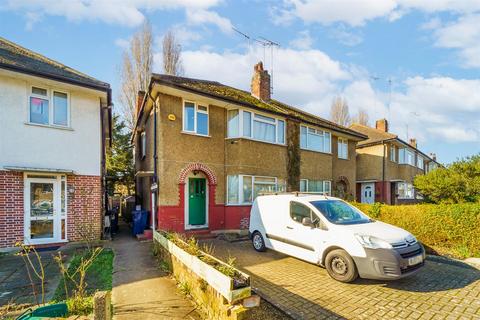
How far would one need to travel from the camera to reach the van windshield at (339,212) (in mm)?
6645

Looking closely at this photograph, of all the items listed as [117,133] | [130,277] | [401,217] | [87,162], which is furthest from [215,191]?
[117,133]

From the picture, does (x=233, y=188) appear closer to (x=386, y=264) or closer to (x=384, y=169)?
(x=386, y=264)

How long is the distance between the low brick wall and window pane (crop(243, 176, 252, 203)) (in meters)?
6.50

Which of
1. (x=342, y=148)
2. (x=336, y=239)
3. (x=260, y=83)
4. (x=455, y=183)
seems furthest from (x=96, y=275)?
(x=342, y=148)

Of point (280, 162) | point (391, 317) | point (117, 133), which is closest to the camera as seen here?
point (391, 317)

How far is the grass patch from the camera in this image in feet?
17.4

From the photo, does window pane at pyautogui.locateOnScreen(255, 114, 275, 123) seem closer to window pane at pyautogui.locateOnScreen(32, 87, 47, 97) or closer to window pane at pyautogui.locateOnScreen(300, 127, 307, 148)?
window pane at pyautogui.locateOnScreen(300, 127, 307, 148)

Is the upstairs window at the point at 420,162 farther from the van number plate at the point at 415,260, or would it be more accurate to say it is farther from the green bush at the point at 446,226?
the van number plate at the point at 415,260

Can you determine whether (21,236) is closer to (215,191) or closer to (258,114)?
(215,191)

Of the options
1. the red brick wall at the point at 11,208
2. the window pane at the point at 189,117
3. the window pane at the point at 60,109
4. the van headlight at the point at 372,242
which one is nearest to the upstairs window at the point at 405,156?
the window pane at the point at 189,117

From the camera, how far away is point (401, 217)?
29.7 feet

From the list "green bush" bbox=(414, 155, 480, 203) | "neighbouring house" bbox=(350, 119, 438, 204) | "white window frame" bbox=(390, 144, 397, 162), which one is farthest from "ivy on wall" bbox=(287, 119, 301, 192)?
"white window frame" bbox=(390, 144, 397, 162)

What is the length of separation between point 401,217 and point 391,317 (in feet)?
18.0

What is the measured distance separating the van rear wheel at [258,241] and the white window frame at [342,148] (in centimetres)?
1177
